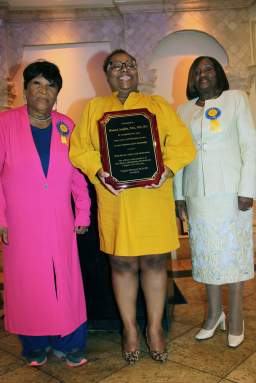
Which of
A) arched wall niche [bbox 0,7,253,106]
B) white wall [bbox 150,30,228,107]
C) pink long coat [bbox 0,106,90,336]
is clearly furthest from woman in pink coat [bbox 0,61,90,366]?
white wall [bbox 150,30,228,107]

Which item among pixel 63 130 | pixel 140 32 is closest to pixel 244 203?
pixel 63 130

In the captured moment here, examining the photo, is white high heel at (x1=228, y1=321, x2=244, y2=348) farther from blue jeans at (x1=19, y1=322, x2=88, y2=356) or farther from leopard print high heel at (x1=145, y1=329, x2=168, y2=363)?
blue jeans at (x1=19, y1=322, x2=88, y2=356)

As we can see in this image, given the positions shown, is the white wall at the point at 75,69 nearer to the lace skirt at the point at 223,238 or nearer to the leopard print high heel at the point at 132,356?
the lace skirt at the point at 223,238

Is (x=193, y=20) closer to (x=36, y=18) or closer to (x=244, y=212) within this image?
(x=36, y=18)

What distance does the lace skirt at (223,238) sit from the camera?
217 centimetres

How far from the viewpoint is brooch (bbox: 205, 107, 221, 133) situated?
2.14 meters

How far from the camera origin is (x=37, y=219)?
1945mm

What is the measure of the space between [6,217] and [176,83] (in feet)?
16.6

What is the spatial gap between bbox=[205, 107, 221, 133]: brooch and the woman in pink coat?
2.75 ft

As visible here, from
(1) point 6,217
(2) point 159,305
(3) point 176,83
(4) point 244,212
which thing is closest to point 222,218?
(4) point 244,212

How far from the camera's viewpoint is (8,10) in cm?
614

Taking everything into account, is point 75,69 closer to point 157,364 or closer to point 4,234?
point 4,234

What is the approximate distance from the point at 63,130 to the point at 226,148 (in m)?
0.93

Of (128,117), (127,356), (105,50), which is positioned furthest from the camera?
(105,50)
